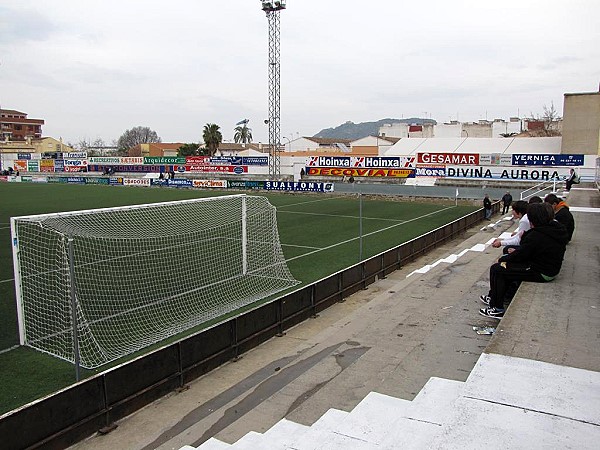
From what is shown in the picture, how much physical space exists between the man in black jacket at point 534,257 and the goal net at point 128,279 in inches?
205

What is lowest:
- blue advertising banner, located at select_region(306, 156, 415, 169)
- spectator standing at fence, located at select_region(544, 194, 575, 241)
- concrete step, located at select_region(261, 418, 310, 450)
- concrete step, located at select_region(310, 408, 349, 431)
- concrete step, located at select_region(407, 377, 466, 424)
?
concrete step, located at select_region(261, 418, 310, 450)

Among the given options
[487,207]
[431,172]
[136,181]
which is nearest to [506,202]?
[487,207]

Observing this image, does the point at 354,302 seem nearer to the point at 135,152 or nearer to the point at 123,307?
the point at 123,307

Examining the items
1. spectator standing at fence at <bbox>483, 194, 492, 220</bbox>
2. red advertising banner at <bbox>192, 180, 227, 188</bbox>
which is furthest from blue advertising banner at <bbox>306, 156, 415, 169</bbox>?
spectator standing at fence at <bbox>483, 194, 492, 220</bbox>

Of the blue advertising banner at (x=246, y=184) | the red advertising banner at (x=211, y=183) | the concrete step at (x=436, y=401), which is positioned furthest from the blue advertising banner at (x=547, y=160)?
the concrete step at (x=436, y=401)

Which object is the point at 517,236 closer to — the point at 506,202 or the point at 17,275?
the point at 17,275

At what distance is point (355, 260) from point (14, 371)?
10661mm

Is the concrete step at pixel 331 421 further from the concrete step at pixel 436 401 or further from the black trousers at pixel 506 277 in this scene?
the black trousers at pixel 506 277

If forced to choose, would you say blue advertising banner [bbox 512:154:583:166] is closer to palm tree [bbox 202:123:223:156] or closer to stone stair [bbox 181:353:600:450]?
stone stair [bbox 181:353:600:450]

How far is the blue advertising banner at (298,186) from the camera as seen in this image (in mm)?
42625

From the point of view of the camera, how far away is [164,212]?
21125mm

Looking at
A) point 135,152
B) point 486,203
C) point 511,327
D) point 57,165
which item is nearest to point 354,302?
point 511,327

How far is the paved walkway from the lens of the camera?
568cm

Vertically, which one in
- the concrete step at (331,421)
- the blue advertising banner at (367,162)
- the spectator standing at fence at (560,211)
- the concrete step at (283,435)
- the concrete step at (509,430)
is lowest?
the concrete step at (283,435)
